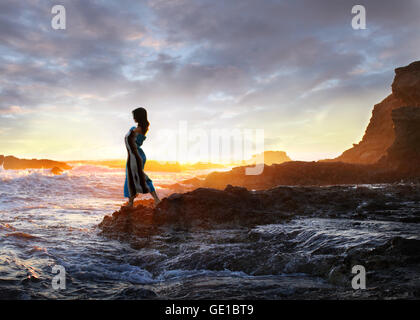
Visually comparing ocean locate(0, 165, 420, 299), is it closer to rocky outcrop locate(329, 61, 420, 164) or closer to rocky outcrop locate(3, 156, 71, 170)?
rocky outcrop locate(329, 61, 420, 164)

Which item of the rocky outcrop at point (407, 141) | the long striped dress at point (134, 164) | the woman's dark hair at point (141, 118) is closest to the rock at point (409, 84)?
the rocky outcrop at point (407, 141)

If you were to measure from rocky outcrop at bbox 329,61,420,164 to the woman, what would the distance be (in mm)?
25324

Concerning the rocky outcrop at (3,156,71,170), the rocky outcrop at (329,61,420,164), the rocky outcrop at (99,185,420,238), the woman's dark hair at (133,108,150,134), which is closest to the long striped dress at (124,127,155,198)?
the woman's dark hair at (133,108,150,134)

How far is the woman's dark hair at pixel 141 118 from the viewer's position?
6644 mm

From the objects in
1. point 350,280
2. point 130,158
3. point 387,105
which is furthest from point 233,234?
point 387,105

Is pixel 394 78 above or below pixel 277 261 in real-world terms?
above

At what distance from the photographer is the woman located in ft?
21.9

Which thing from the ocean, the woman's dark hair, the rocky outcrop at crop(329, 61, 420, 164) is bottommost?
the ocean

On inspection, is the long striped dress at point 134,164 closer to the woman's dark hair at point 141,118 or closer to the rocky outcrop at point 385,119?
the woman's dark hair at point 141,118

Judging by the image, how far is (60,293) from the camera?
9.75 feet

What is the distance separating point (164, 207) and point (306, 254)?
3970 millimetres

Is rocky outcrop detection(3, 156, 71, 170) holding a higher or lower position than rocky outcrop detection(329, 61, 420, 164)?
lower
